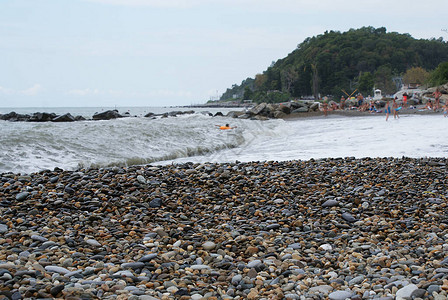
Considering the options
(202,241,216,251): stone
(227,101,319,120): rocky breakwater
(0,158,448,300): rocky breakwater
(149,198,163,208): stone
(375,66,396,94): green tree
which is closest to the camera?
(0,158,448,300): rocky breakwater

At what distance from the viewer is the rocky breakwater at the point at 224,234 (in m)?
2.69

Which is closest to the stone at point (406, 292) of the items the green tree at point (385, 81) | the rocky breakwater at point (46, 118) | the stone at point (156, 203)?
the stone at point (156, 203)

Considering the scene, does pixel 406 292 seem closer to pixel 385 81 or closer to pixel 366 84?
pixel 366 84

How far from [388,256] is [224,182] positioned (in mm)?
2868

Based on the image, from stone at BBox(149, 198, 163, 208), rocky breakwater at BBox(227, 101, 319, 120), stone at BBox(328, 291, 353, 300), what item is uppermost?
rocky breakwater at BBox(227, 101, 319, 120)

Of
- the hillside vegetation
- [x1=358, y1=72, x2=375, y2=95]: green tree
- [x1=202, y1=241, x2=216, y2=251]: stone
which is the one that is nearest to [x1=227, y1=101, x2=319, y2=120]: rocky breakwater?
[x1=202, y1=241, x2=216, y2=251]: stone

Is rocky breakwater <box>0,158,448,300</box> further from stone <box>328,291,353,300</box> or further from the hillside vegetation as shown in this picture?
the hillside vegetation

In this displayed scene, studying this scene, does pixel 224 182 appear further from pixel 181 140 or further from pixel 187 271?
pixel 181 140

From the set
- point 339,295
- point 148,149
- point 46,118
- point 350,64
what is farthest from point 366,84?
point 339,295

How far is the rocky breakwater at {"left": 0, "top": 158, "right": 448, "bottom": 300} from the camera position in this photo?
2.69 m

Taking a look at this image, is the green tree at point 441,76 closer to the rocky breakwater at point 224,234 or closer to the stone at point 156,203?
the rocky breakwater at point 224,234

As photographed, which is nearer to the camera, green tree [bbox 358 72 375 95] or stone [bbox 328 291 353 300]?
stone [bbox 328 291 353 300]

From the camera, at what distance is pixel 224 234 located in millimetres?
3859

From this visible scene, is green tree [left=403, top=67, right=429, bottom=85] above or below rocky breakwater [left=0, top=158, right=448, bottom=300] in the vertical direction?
above
